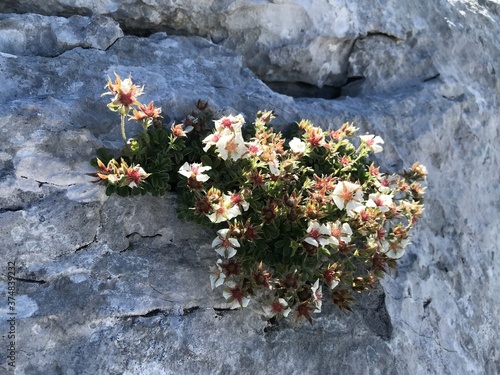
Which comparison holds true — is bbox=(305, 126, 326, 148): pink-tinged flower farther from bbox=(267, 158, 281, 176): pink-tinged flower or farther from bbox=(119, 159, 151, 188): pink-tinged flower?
bbox=(119, 159, 151, 188): pink-tinged flower

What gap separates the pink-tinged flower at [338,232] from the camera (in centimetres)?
286

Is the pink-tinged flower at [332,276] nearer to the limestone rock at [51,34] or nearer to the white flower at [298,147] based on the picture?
the white flower at [298,147]

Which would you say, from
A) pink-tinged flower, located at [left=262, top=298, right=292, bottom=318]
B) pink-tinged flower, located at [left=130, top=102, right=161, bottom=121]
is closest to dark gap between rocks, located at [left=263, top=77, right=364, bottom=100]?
pink-tinged flower, located at [left=130, top=102, right=161, bottom=121]

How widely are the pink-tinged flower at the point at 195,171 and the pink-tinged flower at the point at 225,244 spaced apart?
275mm

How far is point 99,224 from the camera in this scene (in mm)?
2904

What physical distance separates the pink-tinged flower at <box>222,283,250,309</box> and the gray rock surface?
124 millimetres

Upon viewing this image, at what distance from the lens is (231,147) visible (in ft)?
9.54

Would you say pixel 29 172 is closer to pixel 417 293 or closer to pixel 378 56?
pixel 417 293

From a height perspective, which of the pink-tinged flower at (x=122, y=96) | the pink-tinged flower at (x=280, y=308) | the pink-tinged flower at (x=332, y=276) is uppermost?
the pink-tinged flower at (x=122, y=96)

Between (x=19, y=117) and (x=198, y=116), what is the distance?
94cm

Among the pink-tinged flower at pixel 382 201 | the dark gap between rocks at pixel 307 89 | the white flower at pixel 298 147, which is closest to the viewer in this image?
the pink-tinged flower at pixel 382 201

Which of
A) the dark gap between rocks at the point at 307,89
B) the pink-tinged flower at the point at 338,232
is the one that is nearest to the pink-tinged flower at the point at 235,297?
the pink-tinged flower at the point at 338,232

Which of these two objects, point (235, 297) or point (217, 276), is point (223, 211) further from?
point (235, 297)

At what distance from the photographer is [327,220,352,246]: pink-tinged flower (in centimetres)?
286
